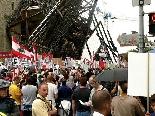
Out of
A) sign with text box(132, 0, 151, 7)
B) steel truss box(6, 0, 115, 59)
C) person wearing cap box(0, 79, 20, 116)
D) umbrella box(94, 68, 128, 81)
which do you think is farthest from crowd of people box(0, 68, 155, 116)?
steel truss box(6, 0, 115, 59)

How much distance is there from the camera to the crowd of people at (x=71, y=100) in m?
5.18

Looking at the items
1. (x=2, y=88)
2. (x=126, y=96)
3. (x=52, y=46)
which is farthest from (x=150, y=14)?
(x=52, y=46)

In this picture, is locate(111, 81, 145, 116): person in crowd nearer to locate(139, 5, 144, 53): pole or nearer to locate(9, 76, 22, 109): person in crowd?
locate(139, 5, 144, 53): pole

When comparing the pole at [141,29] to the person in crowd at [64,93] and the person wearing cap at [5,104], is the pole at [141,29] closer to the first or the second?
the person in crowd at [64,93]

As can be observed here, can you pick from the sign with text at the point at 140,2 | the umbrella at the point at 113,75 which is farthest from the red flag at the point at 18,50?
the umbrella at the point at 113,75

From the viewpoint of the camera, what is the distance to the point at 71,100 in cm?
1103

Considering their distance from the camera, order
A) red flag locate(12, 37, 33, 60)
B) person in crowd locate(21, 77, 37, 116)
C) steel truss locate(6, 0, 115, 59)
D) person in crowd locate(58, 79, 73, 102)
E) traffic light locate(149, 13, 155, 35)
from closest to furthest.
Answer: person in crowd locate(21, 77, 37, 116), traffic light locate(149, 13, 155, 35), person in crowd locate(58, 79, 73, 102), red flag locate(12, 37, 33, 60), steel truss locate(6, 0, 115, 59)

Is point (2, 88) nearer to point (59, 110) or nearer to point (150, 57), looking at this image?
point (150, 57)

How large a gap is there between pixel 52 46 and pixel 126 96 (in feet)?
96.0

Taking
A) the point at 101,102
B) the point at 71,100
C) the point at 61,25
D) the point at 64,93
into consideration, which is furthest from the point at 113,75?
the point at 61,25

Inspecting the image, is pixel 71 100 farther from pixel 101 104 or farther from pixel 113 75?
pixel 101 104

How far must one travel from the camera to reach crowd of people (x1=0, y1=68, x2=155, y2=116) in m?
5.18

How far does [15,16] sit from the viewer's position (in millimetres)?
40000

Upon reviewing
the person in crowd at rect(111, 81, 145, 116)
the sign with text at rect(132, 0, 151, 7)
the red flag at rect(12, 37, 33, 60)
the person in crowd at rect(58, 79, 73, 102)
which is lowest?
the person in crowd at rect(58, 79, 73, 102)
